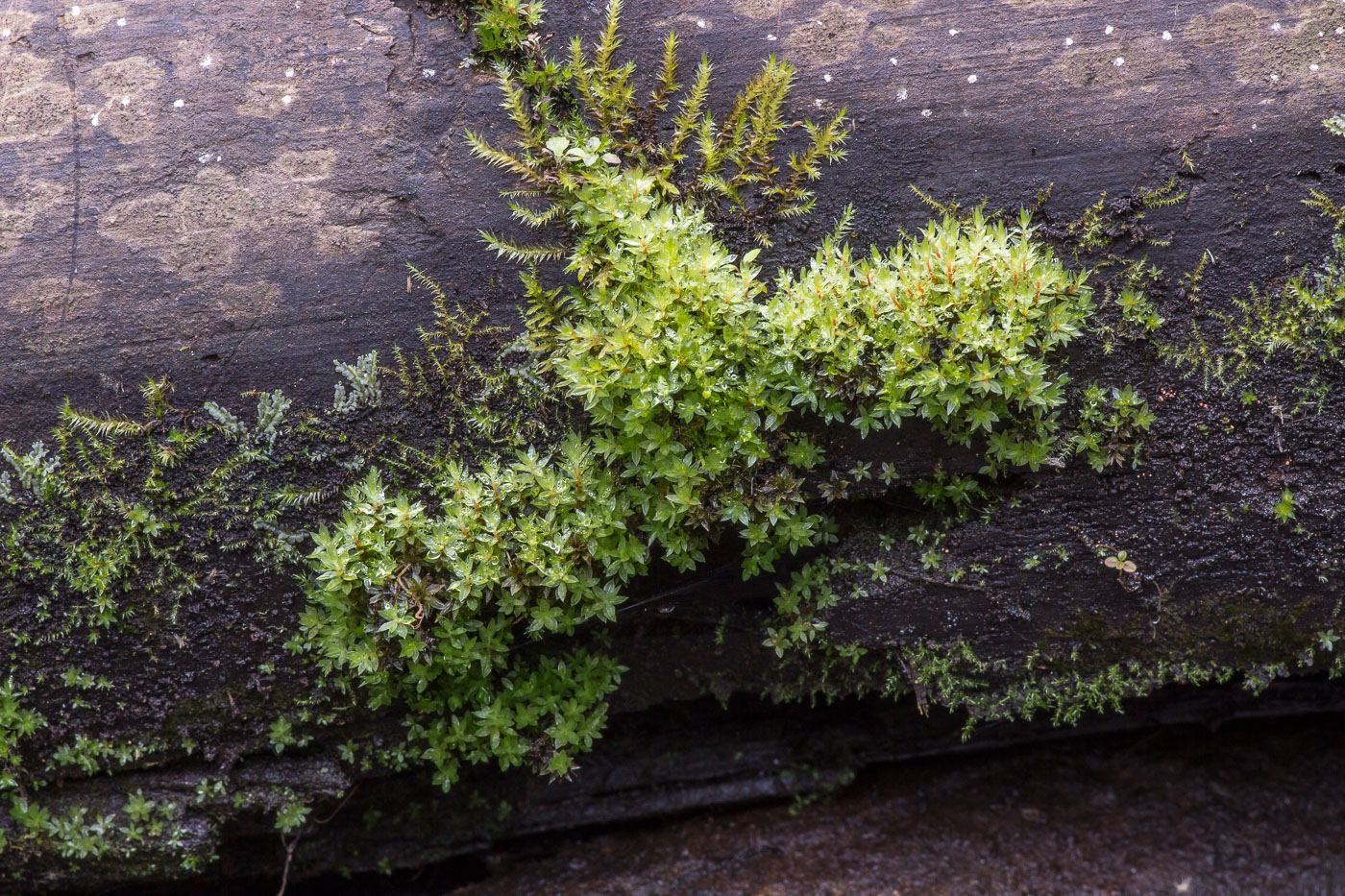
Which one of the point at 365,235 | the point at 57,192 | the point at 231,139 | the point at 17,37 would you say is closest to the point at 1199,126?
the point at 365,235

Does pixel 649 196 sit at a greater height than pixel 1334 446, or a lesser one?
greater

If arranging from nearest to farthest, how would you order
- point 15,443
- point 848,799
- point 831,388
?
point 831,388
point 15,443
point 848,799

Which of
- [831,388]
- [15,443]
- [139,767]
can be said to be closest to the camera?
[831,388]

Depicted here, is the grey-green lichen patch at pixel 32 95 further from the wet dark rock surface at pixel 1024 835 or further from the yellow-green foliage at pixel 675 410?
the wet dark rock surface at pixel 1024 835

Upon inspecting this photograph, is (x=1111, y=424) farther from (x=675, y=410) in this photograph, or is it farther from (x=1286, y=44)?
(x=675, y=410)

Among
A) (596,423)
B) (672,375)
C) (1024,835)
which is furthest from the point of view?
(1024,835)

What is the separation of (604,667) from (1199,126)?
2580 mm

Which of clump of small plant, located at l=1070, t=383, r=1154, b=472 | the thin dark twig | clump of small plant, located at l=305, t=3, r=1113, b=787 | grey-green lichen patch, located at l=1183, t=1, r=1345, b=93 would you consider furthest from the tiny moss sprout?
the thin dark twig

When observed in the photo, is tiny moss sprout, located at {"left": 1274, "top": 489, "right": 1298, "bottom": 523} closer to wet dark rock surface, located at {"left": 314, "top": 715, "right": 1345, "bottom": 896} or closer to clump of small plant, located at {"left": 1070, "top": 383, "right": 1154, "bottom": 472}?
clump of small plant, located at {"left": 1070, "top": 383, "right": 1154, "bottom": 472}

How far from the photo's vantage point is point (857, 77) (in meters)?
2.42

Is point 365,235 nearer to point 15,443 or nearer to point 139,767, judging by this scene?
point 15,443

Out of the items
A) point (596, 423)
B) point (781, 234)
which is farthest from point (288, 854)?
point (781, 234)

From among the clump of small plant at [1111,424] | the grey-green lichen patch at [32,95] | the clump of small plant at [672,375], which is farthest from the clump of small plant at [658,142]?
the grey-green lichen patch at [32,95]

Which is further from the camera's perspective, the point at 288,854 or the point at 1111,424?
the point at 288,854
